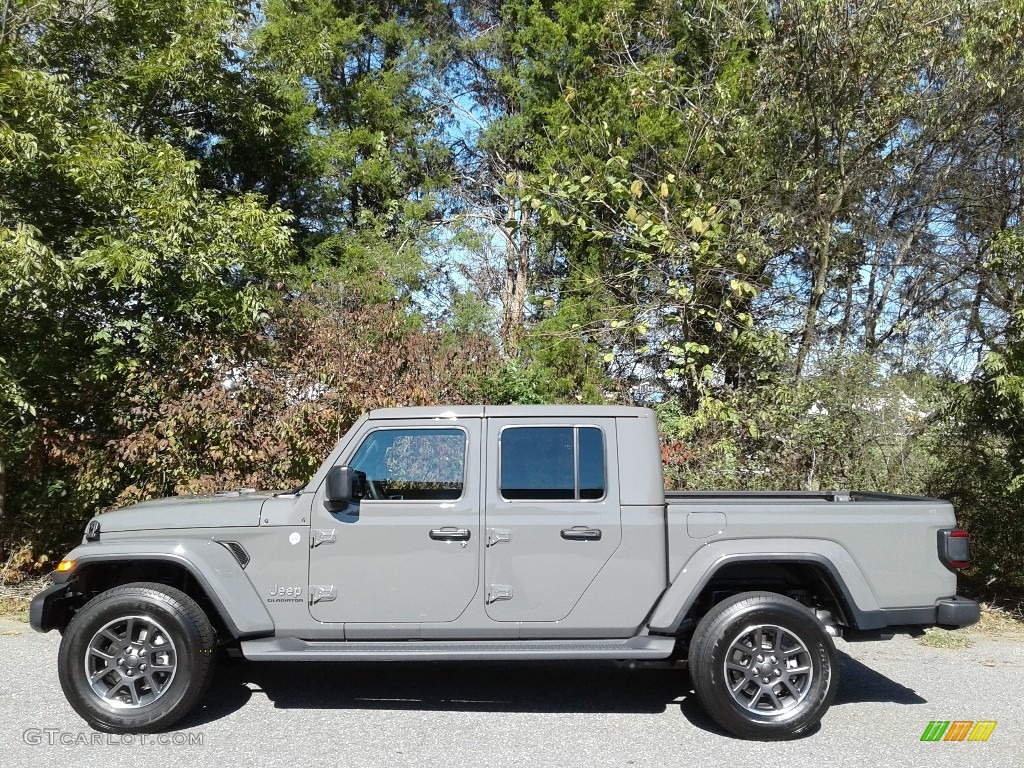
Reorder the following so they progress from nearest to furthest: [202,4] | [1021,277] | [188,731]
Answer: [188,731], [1021,277], [202,4]

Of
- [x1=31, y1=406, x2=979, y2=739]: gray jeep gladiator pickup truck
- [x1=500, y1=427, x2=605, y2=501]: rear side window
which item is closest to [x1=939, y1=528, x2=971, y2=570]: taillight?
[x1=31, y1=406, x2=979, y2=739]: gray jeep gladiator pickup truck

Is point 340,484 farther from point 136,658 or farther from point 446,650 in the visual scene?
point 136,658

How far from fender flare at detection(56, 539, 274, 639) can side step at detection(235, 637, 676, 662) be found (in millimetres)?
139

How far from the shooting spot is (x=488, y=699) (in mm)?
5398

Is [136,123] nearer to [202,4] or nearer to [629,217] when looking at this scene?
[202,4]

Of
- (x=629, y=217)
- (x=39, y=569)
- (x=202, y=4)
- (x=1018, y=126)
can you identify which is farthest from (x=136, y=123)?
(x=1018, y=126)

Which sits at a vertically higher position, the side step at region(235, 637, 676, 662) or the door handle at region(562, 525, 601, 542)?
the door handle at region(562, 525, 601, 542)

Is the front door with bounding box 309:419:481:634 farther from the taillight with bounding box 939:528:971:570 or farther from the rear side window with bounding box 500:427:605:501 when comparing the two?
the taillight with bounding box 939:528:971:570

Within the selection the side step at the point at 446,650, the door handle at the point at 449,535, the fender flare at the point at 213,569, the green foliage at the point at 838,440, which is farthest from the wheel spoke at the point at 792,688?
the green foliage at the point at 838,440

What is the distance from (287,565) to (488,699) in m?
1.62

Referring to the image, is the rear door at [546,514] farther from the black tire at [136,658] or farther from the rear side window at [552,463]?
the black tire at [136,658]

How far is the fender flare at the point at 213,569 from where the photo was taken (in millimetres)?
4703
